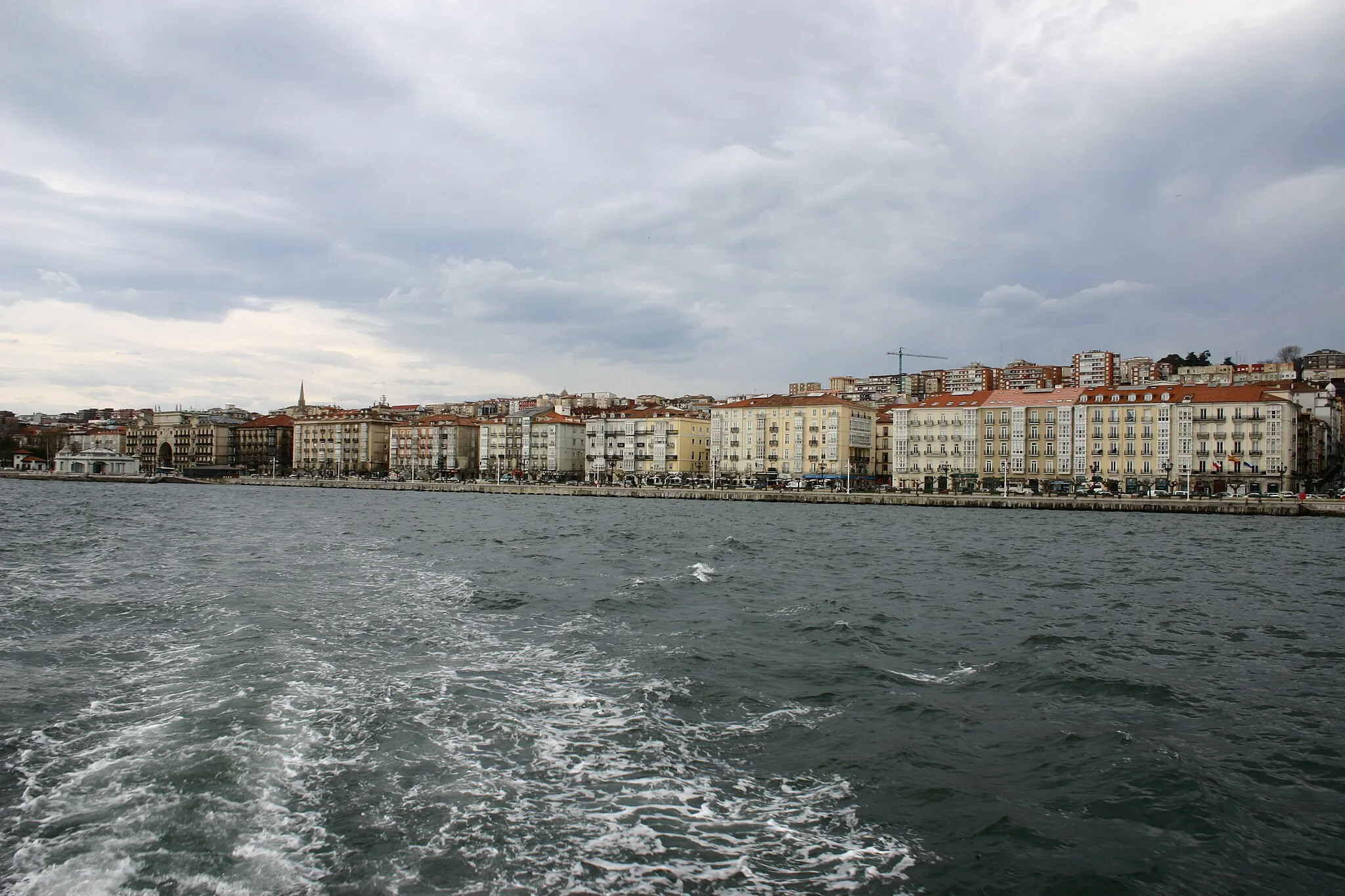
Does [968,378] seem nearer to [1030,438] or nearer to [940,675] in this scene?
[1030,438]

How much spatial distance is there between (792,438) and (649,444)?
16.5m

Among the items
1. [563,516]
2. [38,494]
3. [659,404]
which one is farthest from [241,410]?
[563,516]

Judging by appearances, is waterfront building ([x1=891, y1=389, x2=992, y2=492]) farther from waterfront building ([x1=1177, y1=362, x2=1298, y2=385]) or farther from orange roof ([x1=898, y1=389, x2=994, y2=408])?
waterfront building ([x1=1177, y1=362, x2=1298, y2=385])

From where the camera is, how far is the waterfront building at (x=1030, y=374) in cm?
11488

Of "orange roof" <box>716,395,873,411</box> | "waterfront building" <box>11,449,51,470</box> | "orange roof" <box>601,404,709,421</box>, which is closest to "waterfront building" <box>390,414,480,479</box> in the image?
"orange roof" <box>601,404,709,421</box>

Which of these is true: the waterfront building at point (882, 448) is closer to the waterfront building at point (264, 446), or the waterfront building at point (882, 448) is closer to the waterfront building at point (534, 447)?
the waterfront building at point (534, 447)

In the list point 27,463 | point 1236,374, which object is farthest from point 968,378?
point 27,463

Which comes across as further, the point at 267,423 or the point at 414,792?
the point at 267,423

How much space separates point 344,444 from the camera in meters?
113

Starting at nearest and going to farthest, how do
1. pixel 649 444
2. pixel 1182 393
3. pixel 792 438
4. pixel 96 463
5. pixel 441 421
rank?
pixel 1182 393
pixel 792 438
pixel 649 444
pixel 96 463
pixel 441 421

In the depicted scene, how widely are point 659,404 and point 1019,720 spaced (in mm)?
111469

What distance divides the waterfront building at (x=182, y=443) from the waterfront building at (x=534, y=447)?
43917 millimetres

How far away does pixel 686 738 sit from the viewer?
7.29m

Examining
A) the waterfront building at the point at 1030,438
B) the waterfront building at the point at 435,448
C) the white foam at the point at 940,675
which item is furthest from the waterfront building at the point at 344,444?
the white foam at the point at 940,675
